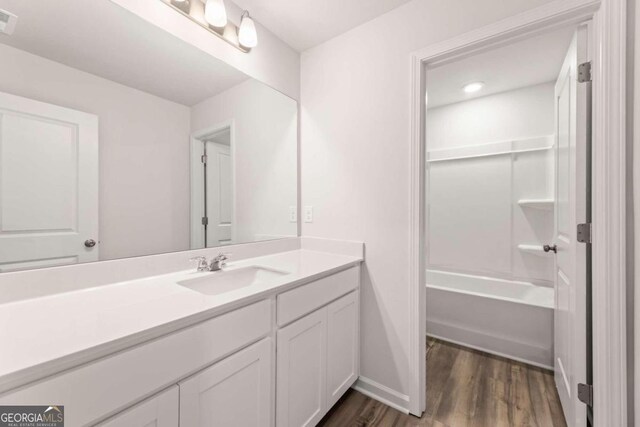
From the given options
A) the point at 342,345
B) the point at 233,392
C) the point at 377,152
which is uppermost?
the point at 377,152

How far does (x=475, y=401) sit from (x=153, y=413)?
5.68 ft

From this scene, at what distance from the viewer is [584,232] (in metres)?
1.13

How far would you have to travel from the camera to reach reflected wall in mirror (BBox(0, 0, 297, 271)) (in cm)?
90

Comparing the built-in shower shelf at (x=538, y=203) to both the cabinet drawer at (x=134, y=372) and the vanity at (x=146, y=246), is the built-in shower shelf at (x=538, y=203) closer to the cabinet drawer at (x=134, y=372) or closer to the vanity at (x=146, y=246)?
the vanity at (x=146, y=246)

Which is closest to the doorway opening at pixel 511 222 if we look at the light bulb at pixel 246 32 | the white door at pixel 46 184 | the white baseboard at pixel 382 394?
the white baseboard at pixel 382 394

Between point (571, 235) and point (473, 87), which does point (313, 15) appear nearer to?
point (473, 87)

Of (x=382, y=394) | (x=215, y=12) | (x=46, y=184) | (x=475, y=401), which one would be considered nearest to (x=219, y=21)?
(x=215, y=12)

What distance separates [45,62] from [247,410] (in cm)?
147

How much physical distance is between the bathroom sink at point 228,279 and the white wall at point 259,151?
26 centimetres

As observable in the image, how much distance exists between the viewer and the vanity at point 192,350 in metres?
0.59

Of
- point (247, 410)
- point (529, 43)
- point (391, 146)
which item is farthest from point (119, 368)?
point (529, 43)

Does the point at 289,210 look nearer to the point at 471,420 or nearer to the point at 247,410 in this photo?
the point at 247,410

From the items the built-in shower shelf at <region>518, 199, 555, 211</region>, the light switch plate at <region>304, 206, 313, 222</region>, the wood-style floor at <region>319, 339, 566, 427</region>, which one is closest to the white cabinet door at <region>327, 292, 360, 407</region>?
the wood-style floor at <region>319, 339, 566, 427</region>

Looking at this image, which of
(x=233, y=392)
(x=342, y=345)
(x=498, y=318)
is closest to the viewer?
(x=233, y=392)
